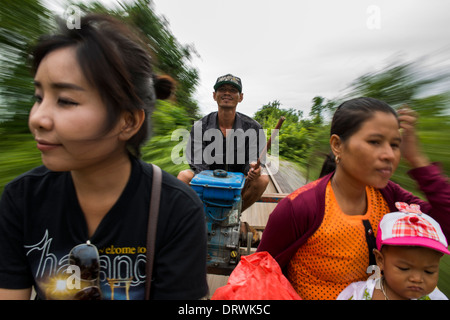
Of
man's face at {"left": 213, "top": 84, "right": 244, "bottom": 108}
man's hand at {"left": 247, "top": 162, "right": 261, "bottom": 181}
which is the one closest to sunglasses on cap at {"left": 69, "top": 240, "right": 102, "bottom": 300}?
man's hand at {"left": 247, "top": 162, "right": 261, "bottom": 181}

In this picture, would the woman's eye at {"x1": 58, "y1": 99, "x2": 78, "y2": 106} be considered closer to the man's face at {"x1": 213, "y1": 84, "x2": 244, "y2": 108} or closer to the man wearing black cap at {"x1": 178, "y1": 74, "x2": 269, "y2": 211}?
the man wearing black cap at {"x1": 178, "y1": 74, "x2": 269, "y2": 211}

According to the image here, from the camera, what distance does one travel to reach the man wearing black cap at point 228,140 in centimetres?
323

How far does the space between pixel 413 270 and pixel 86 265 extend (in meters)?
1.42

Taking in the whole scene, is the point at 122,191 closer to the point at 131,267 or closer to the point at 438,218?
the point at 131,267

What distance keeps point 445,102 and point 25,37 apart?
3.53 meters

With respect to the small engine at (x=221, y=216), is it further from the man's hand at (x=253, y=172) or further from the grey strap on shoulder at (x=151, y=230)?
the grey strap on shoulder at (x=151, y=230)

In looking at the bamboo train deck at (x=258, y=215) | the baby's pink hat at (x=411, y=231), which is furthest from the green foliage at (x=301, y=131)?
the baby's pink hat at (x=411, y=231)

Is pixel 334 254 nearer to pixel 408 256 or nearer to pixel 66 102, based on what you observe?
pixel 408 256

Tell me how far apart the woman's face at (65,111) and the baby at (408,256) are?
1333 mm

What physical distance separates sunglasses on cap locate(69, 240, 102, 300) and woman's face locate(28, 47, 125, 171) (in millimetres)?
331

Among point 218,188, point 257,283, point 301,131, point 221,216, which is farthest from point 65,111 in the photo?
point 301,131

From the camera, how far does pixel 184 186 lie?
1.09 metres

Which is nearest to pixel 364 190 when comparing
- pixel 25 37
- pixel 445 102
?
pixel 445 102

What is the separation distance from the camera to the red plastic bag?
122 cm
